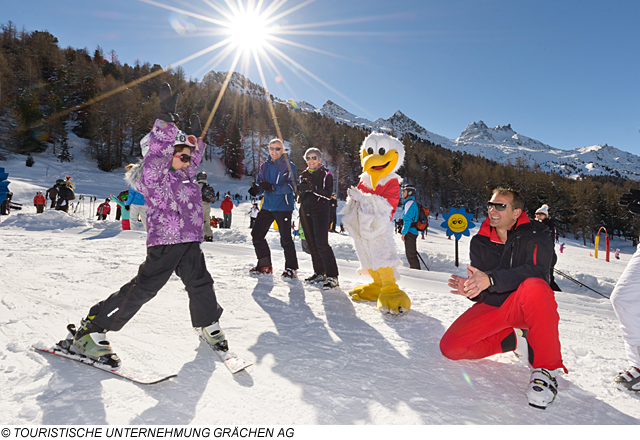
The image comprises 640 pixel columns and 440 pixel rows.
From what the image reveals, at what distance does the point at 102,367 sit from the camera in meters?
1.74

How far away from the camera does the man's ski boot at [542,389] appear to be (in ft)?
5.20

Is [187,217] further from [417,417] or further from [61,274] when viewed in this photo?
[61,274]

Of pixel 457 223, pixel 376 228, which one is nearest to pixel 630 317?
pixel 376 228

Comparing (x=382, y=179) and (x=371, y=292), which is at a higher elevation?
(x=382, y=179)

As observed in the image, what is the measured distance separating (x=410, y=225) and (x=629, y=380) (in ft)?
14.6

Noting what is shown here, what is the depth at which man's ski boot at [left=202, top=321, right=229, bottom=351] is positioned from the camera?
6.72 feet

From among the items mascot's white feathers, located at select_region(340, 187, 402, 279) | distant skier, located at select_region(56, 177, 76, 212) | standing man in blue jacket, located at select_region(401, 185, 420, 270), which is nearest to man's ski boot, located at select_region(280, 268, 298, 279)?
mascot's white feathers, located at select_region(340, 187, 402, 279)

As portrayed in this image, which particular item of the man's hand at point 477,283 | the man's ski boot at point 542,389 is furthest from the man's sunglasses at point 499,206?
the man's ski boot at point 542,389

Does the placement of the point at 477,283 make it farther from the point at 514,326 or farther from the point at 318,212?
the point at 318,212

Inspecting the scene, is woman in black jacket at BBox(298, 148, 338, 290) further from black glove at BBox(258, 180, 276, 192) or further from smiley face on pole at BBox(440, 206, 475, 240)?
smiley face on pole at BBox(440, 206, 475, 240)

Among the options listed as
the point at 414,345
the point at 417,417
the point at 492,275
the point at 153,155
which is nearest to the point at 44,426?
the point at 153,155

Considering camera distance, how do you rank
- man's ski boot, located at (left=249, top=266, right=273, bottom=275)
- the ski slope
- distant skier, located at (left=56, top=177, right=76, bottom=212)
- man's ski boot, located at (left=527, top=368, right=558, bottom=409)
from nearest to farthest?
1. the ski slope
2. man's ski boot, located at (left=527, top=368, right=558, bottom=409)
3. man's ski boot, located at (left=249, top=266, right=273, bottom=275)
4. distant skier, located at (left=56, top=177, right=76, bottom=212)

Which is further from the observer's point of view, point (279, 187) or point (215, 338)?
point (279, 187)

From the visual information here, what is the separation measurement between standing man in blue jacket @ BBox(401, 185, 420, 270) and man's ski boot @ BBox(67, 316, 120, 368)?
204 inches
